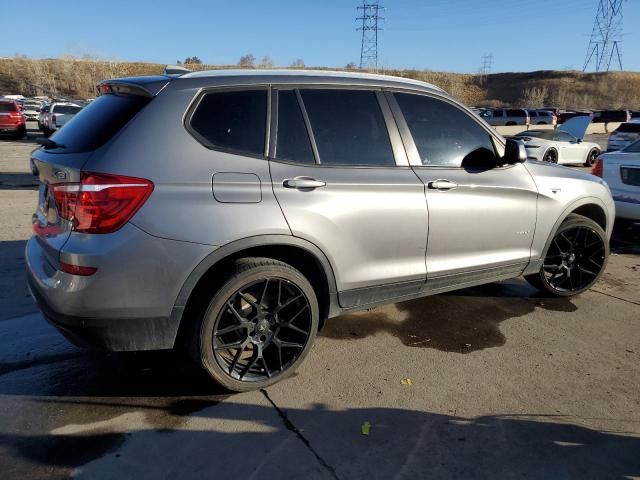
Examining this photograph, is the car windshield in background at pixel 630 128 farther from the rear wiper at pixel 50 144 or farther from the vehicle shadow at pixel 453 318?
the rear wiper at pixel 50 144

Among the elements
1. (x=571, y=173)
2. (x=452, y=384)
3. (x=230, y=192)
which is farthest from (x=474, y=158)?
(x=230, y=192)

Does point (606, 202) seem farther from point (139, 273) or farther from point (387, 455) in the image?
point (139, 273)

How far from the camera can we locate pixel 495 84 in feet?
301

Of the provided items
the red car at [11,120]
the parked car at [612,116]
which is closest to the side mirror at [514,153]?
the red car at [11,120]

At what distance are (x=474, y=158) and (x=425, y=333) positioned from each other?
1.44m

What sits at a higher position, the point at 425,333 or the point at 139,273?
the point at 139,273

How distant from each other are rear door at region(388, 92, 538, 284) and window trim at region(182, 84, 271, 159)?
1.01 meters

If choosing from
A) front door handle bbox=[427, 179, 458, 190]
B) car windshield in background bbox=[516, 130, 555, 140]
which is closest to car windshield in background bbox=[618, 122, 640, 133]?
car windshield in background bbox=[516, 130, 555, 140]

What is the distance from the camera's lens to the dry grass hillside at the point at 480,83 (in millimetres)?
73812

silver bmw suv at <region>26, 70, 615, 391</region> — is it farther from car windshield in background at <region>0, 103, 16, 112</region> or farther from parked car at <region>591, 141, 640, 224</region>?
car windshield in background at <region>0, 103, 16, 112</region>

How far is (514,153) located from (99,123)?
3008 mm

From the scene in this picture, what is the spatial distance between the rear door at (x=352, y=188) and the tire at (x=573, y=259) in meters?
1.75

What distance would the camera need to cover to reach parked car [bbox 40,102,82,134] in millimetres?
21188

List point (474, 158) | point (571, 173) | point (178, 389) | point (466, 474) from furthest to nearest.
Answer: point (571, 173) → point (474, 158) → point (178, 389) → point (466, 474)
